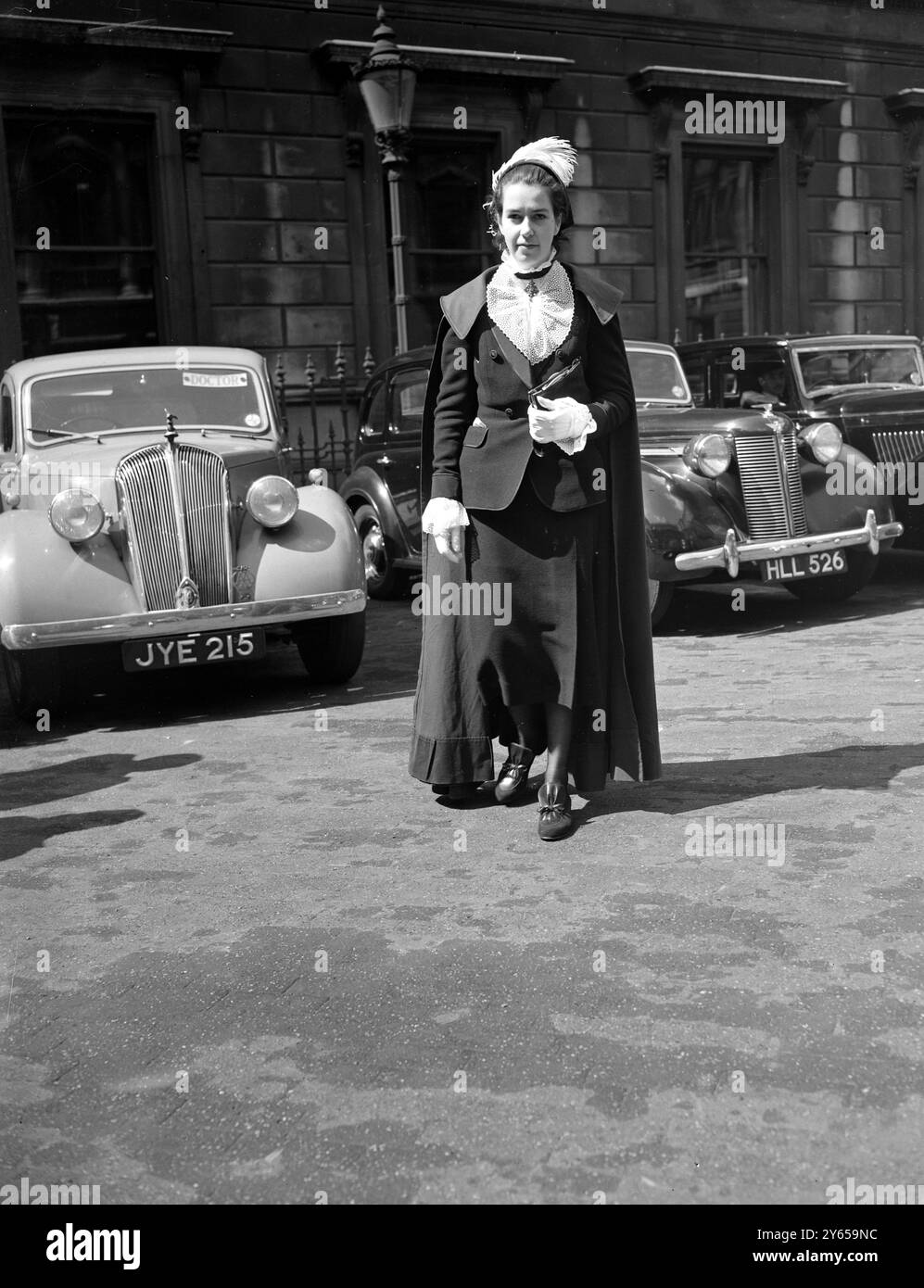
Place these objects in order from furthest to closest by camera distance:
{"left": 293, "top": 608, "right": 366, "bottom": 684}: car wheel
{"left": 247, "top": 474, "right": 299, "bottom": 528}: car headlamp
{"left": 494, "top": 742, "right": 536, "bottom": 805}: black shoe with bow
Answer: {"left": 293, "top": 608, "right": 366, "bottom": 684}: car wheel < {"left": 247, "top": 474, "right": 299, "bottom": 528}: car headlamp < {"left": 494, "top": 742, "right": 536, "bottom": 805}: black shoe with bow

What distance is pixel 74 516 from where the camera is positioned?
259 inches

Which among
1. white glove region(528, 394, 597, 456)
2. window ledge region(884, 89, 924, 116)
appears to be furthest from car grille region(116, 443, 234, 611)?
window ledge region(884, 89, 924, 116)

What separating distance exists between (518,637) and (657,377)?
5.86 metres

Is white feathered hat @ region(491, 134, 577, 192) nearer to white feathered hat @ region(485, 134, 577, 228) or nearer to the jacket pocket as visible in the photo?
white feathered hat @ region(485, 134, 577, 228)

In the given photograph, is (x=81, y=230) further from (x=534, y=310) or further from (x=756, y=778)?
(x=756, y=778)

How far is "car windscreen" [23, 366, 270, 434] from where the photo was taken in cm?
768

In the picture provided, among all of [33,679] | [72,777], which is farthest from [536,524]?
[33,679]

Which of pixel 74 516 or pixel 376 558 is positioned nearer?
pixel 74 516

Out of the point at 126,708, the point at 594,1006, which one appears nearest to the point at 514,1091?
the point at 594,1006

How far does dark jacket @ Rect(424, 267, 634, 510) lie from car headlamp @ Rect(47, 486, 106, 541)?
8.53 feet

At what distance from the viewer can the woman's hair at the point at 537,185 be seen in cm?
428
